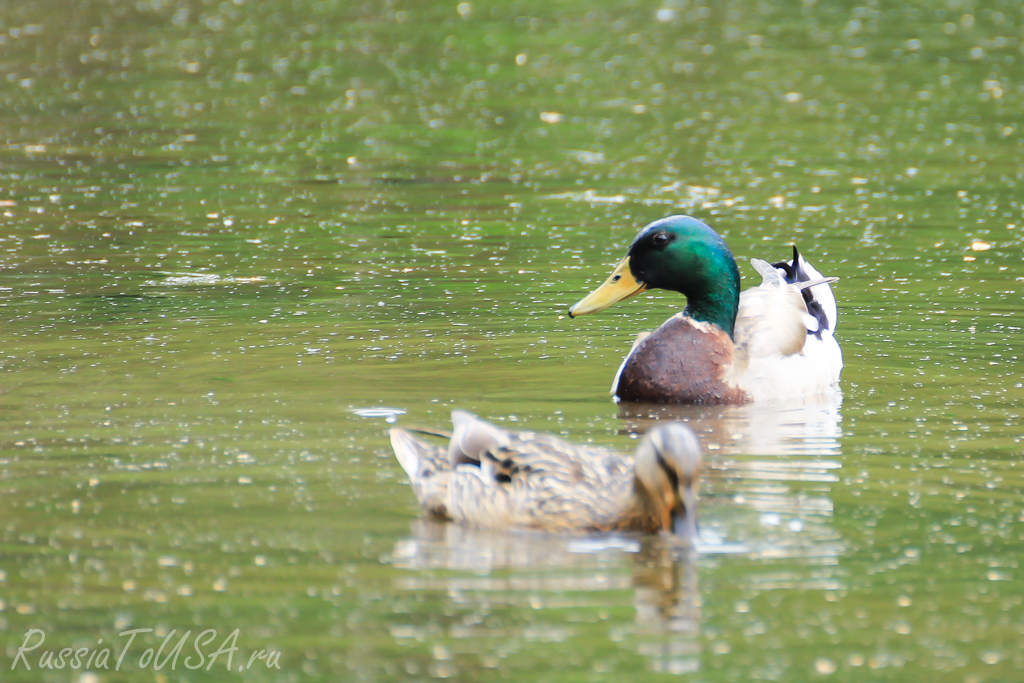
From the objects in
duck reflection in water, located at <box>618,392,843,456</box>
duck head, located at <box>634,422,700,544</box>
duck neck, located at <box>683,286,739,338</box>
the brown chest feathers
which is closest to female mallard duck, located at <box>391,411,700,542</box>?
duck head, located at <box>634,422,700,544</box>

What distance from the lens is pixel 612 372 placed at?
9906 millimetres

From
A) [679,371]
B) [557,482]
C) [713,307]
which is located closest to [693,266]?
[713,307]

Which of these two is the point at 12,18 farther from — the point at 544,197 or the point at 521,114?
the point at 544,197

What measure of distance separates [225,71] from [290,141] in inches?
226

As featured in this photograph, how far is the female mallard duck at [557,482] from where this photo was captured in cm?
631

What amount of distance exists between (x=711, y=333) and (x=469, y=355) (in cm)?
151

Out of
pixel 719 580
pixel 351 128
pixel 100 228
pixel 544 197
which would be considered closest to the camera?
pixel 719 580

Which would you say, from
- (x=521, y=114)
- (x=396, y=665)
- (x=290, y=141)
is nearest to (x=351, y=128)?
(x=290, y=141)

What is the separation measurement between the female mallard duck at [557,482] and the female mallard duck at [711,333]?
8.19 feet

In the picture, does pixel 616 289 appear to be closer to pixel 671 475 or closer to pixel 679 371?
pixel 679 371

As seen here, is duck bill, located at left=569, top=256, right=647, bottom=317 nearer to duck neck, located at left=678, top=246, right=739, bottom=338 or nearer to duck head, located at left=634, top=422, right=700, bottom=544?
duck neck, located at left=678, top=246, right=739, bottom=338

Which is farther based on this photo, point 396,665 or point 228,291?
point 228,291

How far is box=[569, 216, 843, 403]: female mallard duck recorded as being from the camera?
Answer: 30.8 feet

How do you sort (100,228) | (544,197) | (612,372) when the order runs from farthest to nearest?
(544,197) → (100,228) → (612,372)
